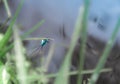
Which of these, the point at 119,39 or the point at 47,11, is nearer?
the point at 119,39

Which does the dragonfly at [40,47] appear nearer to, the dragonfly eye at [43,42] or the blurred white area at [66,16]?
the dragonfly eye at [43,42]

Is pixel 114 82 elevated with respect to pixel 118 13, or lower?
lower

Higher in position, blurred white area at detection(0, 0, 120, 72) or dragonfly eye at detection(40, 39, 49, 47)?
blurred white area at detection(0, 0, 120, 72)

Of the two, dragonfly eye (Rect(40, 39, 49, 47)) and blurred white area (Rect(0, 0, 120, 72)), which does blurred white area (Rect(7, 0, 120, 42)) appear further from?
dragonfly eye (Rect(40, 39, 49, 47))

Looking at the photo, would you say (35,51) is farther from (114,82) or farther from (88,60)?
(114,82)

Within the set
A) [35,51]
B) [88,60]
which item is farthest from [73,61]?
[35,51]

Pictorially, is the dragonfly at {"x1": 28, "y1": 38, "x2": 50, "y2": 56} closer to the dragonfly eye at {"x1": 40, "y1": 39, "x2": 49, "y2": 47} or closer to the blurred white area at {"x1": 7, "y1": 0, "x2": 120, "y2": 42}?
the dragonfly eye at {"x1": 40, "y1": 39, "x2": 49, "y2": 47}

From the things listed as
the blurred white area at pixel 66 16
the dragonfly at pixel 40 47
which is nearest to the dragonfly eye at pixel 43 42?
the dragonfly at pixel 40 47

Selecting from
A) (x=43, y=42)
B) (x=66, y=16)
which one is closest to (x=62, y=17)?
(x=66, y=16)

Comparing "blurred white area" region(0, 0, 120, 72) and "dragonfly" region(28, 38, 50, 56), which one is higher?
"blurred white area" region(0, 0, 120, 72)

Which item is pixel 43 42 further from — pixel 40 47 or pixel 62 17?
pixel 62 17

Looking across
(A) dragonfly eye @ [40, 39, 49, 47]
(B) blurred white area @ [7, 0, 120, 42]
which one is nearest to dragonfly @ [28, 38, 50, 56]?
(A) dragonfly eye @ [40, 39, 49, 47]
